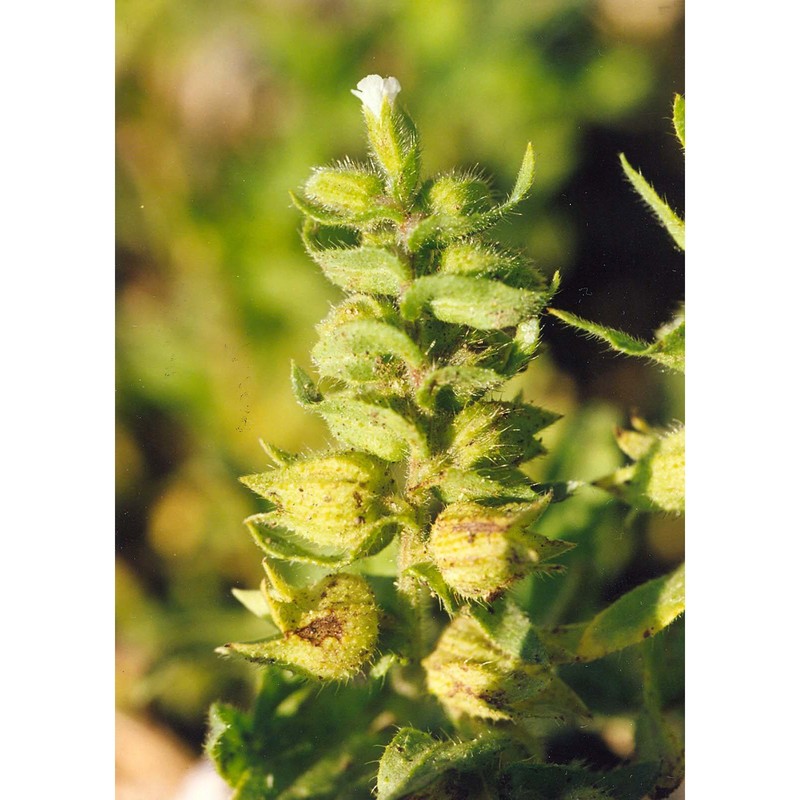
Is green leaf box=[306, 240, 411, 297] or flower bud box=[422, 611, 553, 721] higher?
green leaf box=[306, 240, 411, 297]

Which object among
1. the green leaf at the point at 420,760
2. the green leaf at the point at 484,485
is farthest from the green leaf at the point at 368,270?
the green leaf at the point at 420,760

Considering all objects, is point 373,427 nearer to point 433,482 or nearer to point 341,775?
point 433,482

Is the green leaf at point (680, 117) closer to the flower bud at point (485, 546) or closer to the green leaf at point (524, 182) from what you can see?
the green leaf at point (524, 182)

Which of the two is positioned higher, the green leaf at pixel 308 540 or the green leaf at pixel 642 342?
the green leaf at pixel 642 342

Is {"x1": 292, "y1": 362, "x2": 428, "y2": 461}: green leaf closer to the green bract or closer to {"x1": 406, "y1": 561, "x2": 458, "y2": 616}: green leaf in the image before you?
the green bract

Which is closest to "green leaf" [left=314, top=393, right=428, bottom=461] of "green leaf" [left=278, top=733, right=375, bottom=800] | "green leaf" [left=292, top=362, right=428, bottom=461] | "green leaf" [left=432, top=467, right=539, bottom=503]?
"green leaf" [left=292, top=362, right=428, bottom=461]

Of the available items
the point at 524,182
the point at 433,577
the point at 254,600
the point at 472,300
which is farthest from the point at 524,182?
the point at 254,600
